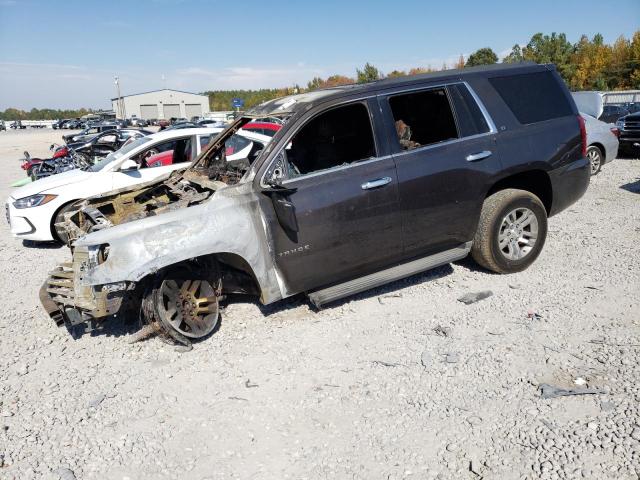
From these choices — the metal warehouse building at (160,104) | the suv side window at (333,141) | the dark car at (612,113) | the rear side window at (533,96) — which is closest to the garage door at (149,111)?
the metal warehouse building at (160,104)

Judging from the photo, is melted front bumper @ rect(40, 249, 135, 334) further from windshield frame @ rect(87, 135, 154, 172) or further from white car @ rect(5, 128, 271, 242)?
windshield frame @ rect(87, 135, 154, 172)

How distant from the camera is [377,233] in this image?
4.49 metres

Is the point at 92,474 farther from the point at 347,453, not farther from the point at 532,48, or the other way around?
the point at 532,48

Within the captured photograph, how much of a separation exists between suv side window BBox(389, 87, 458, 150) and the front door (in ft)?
1.37

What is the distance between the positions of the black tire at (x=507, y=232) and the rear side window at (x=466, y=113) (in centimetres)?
73

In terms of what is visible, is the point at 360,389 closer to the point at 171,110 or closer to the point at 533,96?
the point at 533,96

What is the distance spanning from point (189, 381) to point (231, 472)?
1.14 m

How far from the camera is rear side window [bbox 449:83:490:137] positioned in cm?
486

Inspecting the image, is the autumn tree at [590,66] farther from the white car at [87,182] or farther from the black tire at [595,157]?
the white car at [87,182]

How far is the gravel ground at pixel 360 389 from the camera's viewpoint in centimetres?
292

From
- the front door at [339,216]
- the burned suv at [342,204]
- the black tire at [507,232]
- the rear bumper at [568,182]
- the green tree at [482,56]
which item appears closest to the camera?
the burned suv at [342,204]

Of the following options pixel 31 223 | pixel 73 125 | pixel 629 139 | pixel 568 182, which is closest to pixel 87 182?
pixel 31 223

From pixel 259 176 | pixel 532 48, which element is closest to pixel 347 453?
pixel 259 176

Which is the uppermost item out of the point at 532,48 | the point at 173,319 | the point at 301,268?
the point at 532,48
